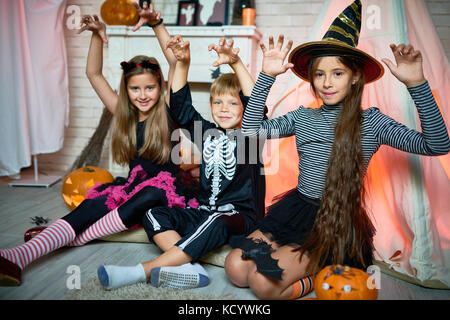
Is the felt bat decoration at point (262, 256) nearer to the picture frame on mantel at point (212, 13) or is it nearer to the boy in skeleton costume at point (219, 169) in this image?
the boy in skeleton costume at point (219, 169)

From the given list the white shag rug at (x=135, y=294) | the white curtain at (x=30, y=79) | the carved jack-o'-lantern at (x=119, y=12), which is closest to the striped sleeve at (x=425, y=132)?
the white shag rug at (x=135, y=294)

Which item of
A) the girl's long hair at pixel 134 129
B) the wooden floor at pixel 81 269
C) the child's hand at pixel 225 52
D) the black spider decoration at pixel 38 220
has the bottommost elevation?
the wooden floor at pixel 81 269

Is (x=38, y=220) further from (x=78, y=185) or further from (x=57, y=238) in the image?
(x=57, y=238)

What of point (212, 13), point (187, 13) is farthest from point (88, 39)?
point (212, 13)

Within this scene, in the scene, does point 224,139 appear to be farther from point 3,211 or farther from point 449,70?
point 3,211

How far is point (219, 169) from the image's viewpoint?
1636 millimetres

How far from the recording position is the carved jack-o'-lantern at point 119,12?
9.11 ft

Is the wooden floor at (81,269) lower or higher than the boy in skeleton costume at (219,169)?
lower

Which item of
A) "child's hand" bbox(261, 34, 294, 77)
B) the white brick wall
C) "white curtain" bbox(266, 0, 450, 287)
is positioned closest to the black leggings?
"child's hand" bbox(261, 34, 294, 77)

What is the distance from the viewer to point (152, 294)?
1286 mm

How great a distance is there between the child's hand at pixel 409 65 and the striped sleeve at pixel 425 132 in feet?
0.08

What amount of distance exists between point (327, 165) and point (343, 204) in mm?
150

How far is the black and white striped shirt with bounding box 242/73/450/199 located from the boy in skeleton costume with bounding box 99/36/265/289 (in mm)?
202

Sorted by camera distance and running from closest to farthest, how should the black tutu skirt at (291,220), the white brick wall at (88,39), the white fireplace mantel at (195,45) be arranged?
the black tutu skirt at (291,220), the white fireplace mantel at (195,45), the white brick wall at (88,39)
